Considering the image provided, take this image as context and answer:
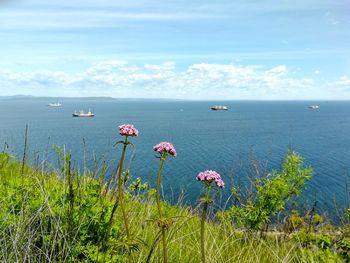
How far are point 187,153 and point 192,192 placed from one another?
25070mm

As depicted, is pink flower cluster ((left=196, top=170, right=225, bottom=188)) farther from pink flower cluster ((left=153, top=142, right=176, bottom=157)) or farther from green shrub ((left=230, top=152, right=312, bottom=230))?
green shrub ((left=230, top=152, right=312, bottom=230))

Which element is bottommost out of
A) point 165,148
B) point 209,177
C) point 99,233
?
point 99,233

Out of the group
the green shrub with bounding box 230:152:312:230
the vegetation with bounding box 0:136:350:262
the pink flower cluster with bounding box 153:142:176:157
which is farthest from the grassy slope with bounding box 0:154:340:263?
the green shrub with bounding box 230:152:312:230

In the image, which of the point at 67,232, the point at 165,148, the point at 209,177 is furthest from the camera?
the point at 67,232

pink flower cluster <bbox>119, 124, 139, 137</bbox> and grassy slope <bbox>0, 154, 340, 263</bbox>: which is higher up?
pink flower cluster <bbox>119, 124, 139, 137</bbox>

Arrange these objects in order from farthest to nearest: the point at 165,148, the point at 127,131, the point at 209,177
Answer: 1. the point at 127,131
2. the point at 165,148
3. the point at 209,177

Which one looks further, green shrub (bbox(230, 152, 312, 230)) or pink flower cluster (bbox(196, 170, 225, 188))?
green shrub (bbox(230, 152, 312, 230))

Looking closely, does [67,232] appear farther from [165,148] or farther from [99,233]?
[165,148]

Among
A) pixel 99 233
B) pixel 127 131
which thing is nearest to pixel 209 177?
pixel 127 131

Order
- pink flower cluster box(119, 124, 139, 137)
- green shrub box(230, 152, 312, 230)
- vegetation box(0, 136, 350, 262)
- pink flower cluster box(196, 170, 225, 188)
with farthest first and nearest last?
green shrub box(230, 152, 312, 230) → pink flower cluster box(119, 124, 139, 137) → vegetation box(0, 136, 350, 262) → pink flower cluster box(196, 170, 225, 188)

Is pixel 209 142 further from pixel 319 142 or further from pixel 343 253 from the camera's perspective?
pixel 343 253

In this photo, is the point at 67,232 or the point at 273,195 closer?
the point at 67,232

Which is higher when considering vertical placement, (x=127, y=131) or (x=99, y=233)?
(x=127, y=131)

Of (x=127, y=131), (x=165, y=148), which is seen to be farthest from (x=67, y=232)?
(x=165, y=148)
